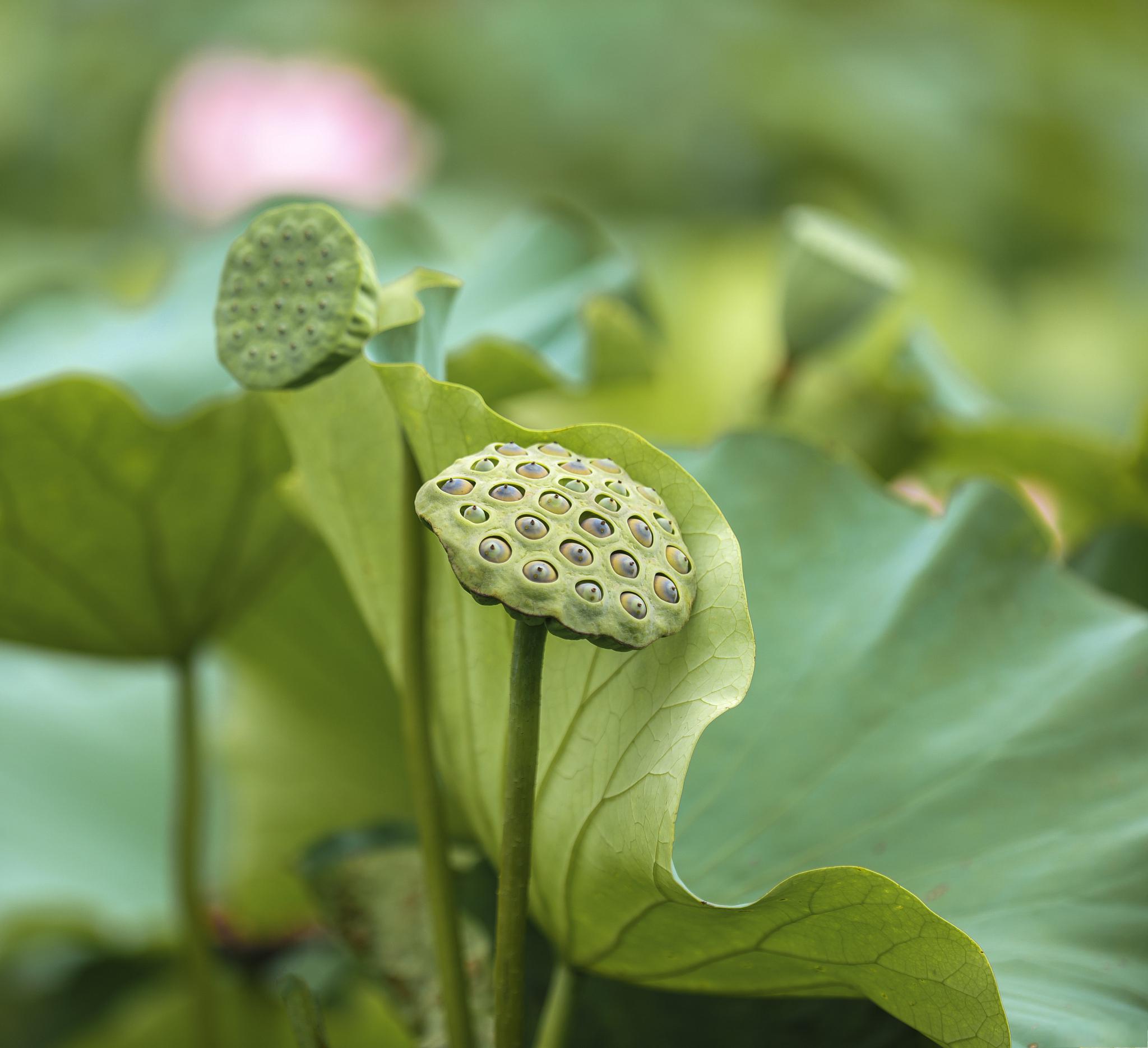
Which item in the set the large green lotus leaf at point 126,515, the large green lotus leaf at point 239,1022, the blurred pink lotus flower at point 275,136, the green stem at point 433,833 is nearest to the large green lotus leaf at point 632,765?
the green stem at point 433,833

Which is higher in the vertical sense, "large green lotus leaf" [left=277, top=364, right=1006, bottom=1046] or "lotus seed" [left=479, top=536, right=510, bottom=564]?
"lotus seed" [left=479, top=536, right=510, bottom=564]

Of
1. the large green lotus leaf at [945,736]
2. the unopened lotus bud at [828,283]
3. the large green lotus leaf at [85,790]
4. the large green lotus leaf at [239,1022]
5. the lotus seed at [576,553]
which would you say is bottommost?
the large green lotus leaf at [239,1022]

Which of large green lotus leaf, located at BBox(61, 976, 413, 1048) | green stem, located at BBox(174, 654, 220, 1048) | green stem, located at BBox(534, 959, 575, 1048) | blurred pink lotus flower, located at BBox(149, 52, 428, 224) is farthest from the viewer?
blurred pink lotus flower, located at BBox(149, 52, 428, 224)

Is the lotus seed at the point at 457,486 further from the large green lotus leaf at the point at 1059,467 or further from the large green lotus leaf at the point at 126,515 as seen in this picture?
the large green lotus leaf at the point at 1059,467

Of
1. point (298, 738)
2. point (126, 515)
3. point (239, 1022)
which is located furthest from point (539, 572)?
point (239, 1022)

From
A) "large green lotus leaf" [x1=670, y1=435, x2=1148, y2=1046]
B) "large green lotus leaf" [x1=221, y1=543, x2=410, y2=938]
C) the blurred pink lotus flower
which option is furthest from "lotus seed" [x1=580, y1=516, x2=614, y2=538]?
the blurred pink lotus flower

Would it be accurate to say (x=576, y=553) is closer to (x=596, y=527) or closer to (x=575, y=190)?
(x=596, y=527)

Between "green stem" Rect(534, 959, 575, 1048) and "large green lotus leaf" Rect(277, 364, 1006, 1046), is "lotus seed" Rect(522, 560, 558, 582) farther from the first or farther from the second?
"green stem" Rect(534, 959, 575, 1048)
